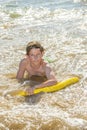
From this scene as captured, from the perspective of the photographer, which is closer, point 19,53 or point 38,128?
point 38,128

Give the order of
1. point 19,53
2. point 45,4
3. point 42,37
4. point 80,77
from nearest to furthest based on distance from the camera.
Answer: point 80,77, point 19,53, point 42,37, point 45,4

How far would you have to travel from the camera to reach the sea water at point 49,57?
440 cm

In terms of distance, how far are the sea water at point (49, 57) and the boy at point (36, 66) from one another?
224mm

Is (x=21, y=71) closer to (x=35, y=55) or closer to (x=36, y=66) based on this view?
(x=36, y=66)

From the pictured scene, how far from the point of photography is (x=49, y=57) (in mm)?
7891

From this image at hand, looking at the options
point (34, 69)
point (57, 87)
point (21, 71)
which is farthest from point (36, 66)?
point (57, 87)

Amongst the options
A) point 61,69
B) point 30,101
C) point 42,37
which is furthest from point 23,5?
point 30,101

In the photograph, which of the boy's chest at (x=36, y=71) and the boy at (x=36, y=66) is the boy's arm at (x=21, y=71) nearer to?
the boy at (x=36, y=66)

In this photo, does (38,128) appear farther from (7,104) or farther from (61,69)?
(61,69)

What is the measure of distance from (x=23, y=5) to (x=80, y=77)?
11.2m

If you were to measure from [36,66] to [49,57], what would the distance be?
5.76 feet

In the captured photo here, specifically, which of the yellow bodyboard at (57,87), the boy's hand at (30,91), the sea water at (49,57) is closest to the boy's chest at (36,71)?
the sea water at (49,57)

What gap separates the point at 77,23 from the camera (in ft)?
37.7

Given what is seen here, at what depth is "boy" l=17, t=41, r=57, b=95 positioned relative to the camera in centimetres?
560
